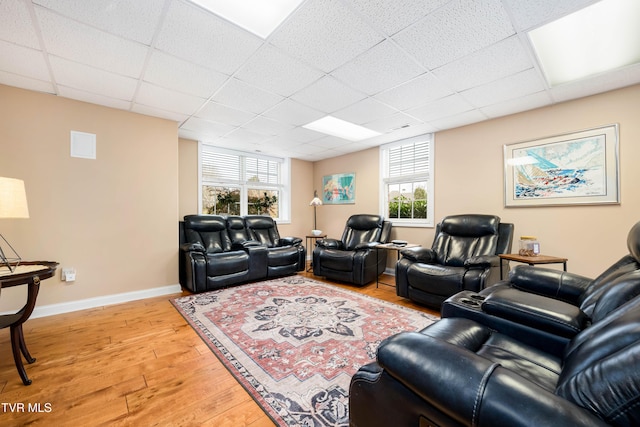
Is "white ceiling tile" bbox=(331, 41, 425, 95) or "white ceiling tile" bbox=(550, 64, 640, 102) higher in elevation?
"white ceiling tile" bbox=(331, 41, 425, 95)

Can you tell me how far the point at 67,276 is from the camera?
9.62ft

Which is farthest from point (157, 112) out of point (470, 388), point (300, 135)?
point (470, 388)

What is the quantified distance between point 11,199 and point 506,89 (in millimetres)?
4468

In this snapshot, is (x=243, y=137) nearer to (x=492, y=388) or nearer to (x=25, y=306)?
(x=25, y=306)

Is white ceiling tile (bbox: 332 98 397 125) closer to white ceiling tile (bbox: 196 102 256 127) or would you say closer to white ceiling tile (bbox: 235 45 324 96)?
white ceiling tile (bbox: 235 45 324 96)

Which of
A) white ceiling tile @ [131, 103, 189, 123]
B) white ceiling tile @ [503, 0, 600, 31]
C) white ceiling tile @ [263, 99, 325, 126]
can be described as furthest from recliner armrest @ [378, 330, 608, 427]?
white ceiling tile @ [131, 103, 189, 123]

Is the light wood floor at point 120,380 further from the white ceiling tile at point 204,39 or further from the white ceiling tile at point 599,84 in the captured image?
the white ceiling tile at point 599,84

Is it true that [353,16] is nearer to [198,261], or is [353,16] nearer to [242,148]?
[198,261]

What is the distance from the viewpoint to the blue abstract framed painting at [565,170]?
8.87 feet

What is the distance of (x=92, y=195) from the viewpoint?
10.2ft

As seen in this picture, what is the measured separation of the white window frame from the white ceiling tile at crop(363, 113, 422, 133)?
2602 millimetres

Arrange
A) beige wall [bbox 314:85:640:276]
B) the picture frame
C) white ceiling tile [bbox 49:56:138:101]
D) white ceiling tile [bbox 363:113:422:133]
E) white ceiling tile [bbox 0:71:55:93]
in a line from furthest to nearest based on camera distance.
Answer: the picture frame
white ceiling tile [bbox 363:113:422:133]
beige wall [bbox 314:85:640:276]
white ceiling tile [bbox 0:71:55:93]
white ceiling tile [bbox 49:56:138:101]

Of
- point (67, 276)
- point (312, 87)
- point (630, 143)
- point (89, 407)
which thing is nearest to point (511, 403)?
point (89, 407)

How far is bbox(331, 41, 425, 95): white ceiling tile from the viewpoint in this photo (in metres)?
2.14
